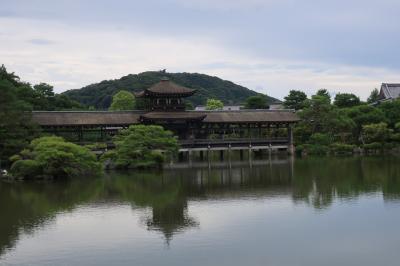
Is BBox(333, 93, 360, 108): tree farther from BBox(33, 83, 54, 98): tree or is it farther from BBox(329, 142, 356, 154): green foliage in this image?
BBox(33, 83, 54, 98): tree

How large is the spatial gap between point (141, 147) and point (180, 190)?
9.99m

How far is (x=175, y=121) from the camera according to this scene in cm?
4650

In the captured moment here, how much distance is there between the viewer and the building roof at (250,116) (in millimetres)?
47881

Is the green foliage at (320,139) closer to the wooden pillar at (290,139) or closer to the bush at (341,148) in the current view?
the bush at (341,148)

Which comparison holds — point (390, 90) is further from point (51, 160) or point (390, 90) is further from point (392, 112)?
point (51, 160)

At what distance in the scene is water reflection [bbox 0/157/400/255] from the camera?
20.6 metres

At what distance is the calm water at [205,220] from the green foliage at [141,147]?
12.1ft

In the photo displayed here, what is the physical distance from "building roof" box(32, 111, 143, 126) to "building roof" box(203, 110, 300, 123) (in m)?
7.14

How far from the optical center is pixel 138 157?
37219 millimetres

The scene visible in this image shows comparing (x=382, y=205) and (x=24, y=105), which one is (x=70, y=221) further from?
(x=24, y=105)

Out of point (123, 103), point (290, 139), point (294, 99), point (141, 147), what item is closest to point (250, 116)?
point (290, 139)

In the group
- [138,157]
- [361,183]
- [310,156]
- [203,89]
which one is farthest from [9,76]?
[203,89]

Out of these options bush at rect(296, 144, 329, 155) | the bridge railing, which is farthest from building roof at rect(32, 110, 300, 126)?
bush at rect(296, 144, 329, 155)

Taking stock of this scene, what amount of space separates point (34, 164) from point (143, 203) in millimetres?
9898
